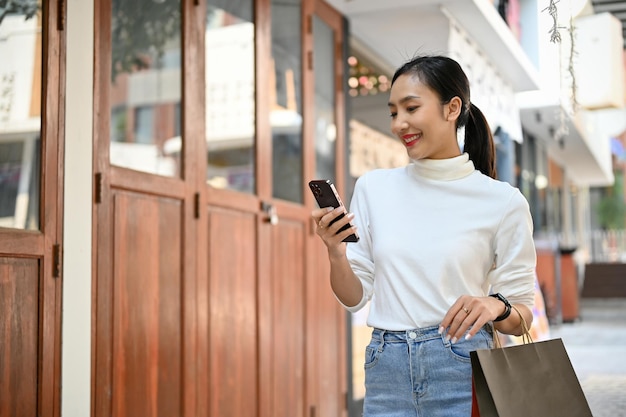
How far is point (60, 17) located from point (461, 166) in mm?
1722

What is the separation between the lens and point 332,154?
237 inches

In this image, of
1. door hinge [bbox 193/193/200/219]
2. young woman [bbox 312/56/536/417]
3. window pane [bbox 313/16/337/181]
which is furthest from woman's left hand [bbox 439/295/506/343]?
window pane [bbox 313/16/337/181]

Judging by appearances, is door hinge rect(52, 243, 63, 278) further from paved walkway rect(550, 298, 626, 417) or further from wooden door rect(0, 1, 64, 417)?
paved walkway rect(550, 298, 626, 417)

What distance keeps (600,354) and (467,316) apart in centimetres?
791

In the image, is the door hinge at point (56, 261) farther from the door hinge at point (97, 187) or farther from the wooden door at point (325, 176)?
the wooden door at point (325, 176)

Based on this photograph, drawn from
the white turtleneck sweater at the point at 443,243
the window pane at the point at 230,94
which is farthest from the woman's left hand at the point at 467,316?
the window pane at the point at 230,94

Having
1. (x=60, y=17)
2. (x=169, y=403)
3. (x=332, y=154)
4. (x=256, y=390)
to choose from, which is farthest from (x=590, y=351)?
(x=60, y=17)

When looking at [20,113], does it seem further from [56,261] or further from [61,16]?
[56,261]

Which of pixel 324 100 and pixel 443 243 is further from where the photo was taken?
pixel 324 100

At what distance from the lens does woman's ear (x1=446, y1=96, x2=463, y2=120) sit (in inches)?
81.1

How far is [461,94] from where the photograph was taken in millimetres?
2090

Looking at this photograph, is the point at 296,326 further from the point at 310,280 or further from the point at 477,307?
the point at 477,307

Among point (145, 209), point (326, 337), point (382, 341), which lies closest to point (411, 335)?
point (382, 341)

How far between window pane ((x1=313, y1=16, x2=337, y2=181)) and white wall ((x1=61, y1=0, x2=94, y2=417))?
8.63ft
